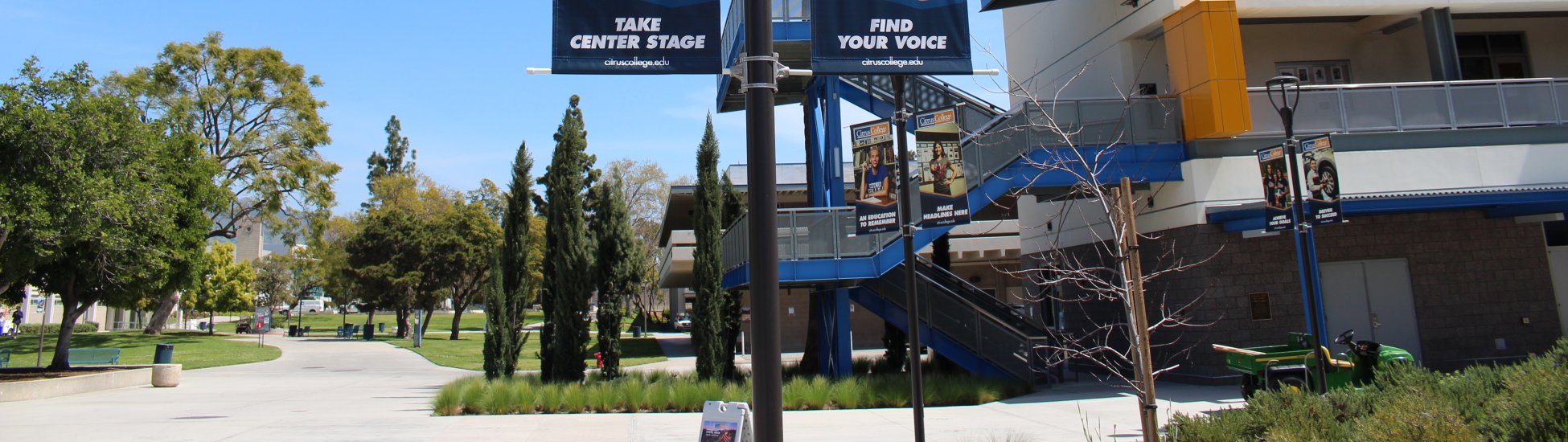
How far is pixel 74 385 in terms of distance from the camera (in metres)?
19.5

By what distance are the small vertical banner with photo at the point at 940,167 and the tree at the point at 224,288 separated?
191 feet

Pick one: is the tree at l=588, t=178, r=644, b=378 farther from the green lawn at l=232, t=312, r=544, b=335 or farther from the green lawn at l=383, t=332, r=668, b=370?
the green lawn at l=232, t=312, r=544, b=335

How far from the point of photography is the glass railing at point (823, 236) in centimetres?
1596

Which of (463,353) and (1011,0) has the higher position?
(1011,0)

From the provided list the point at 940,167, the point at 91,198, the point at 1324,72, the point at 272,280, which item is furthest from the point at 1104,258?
the point at 272,280

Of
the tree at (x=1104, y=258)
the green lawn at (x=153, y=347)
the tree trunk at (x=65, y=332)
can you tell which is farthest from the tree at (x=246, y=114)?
the tree at (x=1104, y=258)

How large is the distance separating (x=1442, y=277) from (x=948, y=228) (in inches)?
393

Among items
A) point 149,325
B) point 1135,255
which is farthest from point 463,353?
point 1135,255

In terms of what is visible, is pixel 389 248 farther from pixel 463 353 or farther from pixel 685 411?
pixel 685 411

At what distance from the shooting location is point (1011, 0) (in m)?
17.5

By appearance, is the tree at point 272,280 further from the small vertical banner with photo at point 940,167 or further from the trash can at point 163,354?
the small vertical banner with photo at point 940,167

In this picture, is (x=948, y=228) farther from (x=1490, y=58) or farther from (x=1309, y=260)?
(x=1490, y=58)

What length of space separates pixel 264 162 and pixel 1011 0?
41.9 meters

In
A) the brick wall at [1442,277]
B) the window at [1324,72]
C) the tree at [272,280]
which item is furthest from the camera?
the tree at [272,280]
